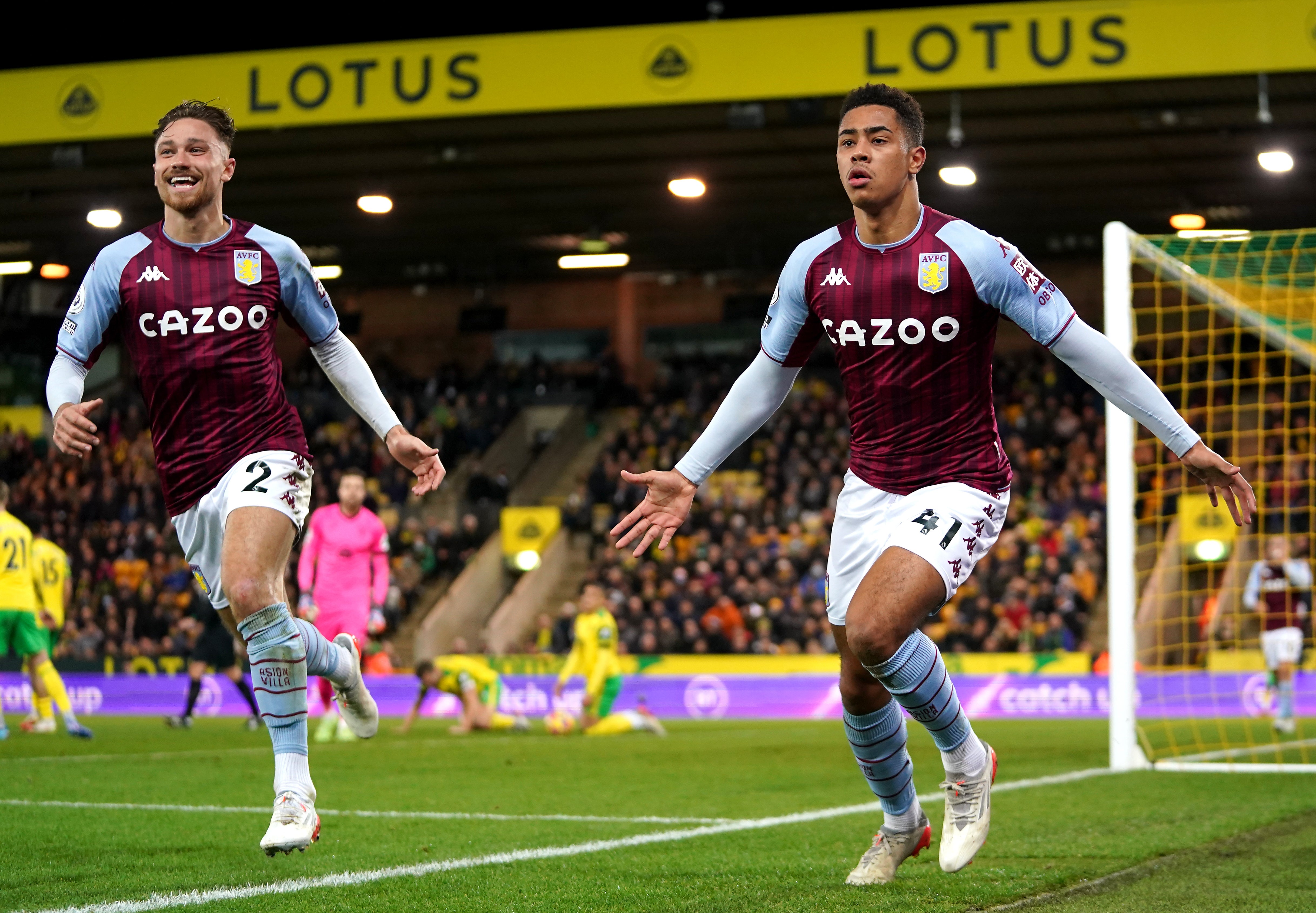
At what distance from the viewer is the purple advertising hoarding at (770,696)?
18.0 m

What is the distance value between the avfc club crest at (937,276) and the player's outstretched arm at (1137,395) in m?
0.39

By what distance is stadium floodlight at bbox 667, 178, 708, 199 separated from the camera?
75.3ft

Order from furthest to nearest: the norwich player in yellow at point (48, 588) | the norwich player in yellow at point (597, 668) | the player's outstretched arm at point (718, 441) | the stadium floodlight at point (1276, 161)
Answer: the stadium floodlight at point (1276, 161)
the norwich player in yellow at point (597, 668)
the norwich player in yellow at point (48, 588)
the player's outstretched arm at point (718, 441)

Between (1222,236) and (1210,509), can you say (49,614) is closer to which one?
(1222,236)

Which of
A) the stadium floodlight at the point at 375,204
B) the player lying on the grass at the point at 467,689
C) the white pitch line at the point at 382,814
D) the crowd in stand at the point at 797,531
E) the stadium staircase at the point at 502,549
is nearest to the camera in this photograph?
the white pitch line at the point at 382,814

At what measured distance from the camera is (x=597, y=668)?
15.5 meters

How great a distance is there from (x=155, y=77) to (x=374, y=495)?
11211 millimetres

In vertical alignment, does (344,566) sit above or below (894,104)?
below

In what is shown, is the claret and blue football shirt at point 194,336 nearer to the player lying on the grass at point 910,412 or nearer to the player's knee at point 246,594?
the player's knee at point 246,594

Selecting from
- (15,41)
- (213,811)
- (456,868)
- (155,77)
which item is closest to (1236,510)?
(456,868)

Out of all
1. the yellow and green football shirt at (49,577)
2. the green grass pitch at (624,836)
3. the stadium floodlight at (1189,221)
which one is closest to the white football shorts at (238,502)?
the green grass pitch at (624,836)

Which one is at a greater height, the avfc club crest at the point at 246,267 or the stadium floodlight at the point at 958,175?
the stadium floodlight at the point at 958,175

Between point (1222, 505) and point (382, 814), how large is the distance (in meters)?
16.1

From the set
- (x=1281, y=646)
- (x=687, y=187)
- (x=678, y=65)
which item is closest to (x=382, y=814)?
(x=1281, y=646)
